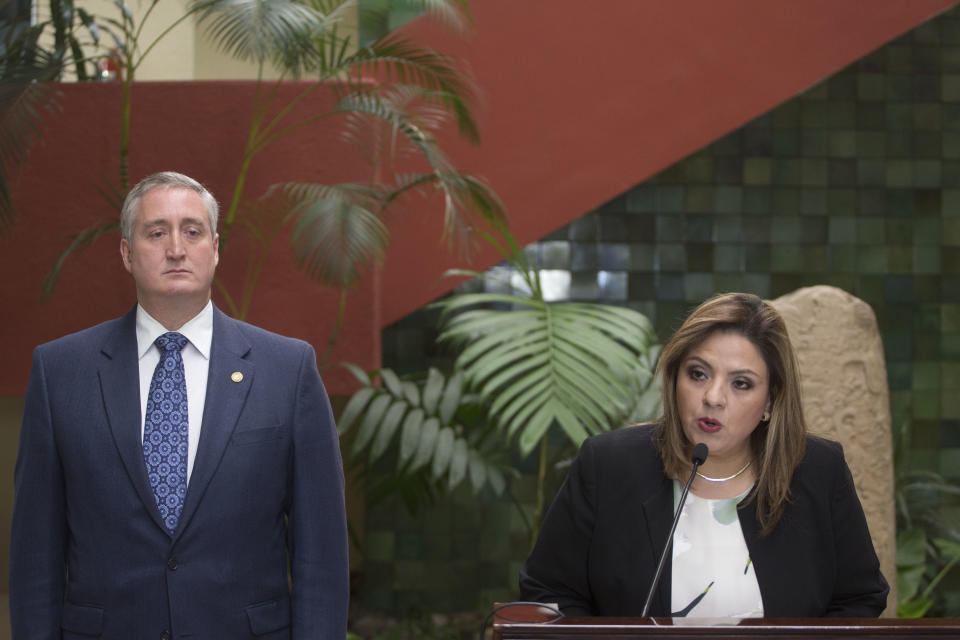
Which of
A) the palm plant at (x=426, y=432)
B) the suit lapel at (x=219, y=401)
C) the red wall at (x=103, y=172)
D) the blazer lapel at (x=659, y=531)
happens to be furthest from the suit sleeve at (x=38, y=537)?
the red wall at (x=103, y=172)

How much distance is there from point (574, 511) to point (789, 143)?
131 inches

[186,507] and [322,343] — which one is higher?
[322,343]

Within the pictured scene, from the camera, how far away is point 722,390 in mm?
1856

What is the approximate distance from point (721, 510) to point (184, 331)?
102cm

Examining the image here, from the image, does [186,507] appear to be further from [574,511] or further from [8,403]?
[8,403]

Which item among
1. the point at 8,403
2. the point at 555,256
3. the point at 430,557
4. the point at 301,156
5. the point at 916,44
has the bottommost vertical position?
the point at 430,557

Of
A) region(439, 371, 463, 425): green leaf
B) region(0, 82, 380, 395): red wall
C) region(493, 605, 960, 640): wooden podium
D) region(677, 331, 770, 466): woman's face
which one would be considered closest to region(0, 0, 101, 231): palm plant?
region(0, 82, 380, 395): red wall

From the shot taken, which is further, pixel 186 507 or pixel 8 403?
pixel 8 403

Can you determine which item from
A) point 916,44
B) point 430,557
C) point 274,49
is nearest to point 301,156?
point 274,49

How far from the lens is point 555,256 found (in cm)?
474

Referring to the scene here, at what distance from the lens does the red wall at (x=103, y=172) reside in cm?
383

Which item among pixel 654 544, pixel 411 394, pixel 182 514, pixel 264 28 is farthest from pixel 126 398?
pixel 411 394

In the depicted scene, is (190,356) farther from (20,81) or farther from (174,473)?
(20,81)

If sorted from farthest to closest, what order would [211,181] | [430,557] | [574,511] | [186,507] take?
[430,557], [211,181], [574,511], [186,507]
